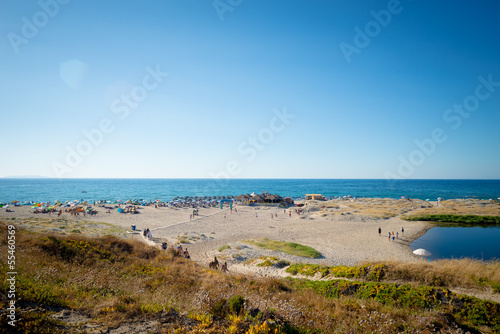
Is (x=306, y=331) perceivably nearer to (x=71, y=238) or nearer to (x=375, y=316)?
(x=375, y=316)

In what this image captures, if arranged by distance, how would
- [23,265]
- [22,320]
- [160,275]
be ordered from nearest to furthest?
[22,320], [23,265], [160,275]

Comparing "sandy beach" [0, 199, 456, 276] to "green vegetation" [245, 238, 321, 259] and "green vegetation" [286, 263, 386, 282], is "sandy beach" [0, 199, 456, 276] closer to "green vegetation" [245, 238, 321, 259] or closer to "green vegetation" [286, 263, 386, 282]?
"green vegetation" [245, 238, 321, 259]

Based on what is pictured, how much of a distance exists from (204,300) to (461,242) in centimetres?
3382

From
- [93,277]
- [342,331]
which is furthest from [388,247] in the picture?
[93,277]

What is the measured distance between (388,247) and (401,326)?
71.2ft

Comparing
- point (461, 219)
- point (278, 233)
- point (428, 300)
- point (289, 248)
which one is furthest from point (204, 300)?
point (461, 219)

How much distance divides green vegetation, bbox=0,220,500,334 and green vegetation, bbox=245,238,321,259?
29.6ft

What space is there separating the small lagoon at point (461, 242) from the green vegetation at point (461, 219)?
8.77 feet

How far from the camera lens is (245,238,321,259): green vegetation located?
21172mm

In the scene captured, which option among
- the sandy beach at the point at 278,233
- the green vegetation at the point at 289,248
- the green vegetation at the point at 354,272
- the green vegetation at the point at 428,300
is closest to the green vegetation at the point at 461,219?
the sandy beach at the point at 278,233

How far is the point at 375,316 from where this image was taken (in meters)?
6.08

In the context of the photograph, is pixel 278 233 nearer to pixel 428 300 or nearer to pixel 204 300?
pixel 428 300

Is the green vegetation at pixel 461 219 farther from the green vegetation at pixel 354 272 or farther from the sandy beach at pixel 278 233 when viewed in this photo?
the green vegetation at pixel 354 272

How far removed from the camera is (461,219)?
129ft
